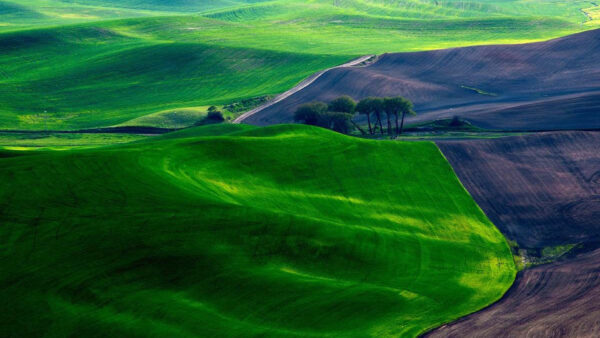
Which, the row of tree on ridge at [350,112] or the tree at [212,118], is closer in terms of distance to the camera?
the row of tree on ridge at [350,112]

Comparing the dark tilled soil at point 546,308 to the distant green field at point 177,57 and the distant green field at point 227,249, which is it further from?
the distant green field at point 177,57

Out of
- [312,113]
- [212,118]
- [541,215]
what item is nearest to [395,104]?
[312,113]

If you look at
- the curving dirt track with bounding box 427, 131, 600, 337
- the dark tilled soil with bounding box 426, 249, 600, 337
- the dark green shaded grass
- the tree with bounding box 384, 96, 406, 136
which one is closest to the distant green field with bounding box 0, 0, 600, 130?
the dark green shaded grass

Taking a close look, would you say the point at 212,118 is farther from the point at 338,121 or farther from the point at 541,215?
the point at 541,215

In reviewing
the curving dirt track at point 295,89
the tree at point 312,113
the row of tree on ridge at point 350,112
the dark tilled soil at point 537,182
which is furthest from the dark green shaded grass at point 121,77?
the dark tilled soil at point 537,182

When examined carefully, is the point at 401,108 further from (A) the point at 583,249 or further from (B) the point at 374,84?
(A) the point at 583,249

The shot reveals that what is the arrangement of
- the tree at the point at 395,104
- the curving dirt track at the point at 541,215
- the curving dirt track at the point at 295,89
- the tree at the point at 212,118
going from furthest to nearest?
the curving dirt track at the point at 295,89
the tree at the point at 212,118
the tree at the point at 395,104
the curving dirt track at the point at 541,215
